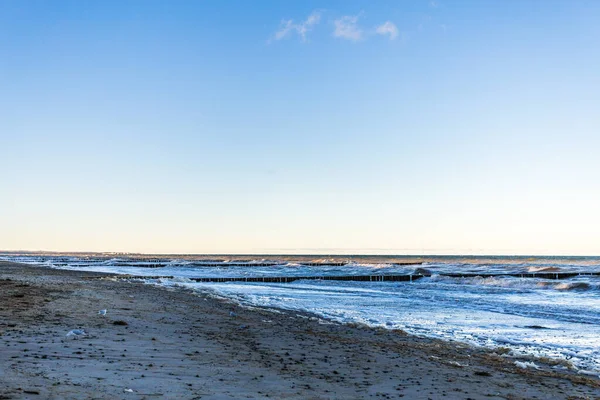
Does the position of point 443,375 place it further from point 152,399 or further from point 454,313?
point 454,313

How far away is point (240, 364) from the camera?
8.43 meters

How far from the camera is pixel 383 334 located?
44.9 feet

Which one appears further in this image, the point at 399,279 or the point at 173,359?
the point at 399,279

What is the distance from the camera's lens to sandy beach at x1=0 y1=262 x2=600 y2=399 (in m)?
6.45

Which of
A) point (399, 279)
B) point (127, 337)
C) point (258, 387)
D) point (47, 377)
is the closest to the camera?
point (47, 377)

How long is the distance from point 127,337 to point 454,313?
46.6 ft

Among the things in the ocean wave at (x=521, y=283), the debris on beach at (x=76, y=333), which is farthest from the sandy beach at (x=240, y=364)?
the ocean wave at (x=521, y=283)

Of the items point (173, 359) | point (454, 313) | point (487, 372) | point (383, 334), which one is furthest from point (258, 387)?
point (454, 313)

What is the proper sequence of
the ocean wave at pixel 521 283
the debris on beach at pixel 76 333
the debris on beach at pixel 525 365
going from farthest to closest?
the ocean wave at pixel 521 283 → the debris on beach at pixel 76 333 → the debris on beach at pixel 525 365

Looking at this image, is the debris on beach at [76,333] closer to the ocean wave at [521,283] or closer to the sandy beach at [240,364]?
the sandy beach at [240,364]

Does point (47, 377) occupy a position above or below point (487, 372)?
above

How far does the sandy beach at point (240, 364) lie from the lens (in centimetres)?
645

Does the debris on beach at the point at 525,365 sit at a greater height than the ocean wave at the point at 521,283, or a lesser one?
greater

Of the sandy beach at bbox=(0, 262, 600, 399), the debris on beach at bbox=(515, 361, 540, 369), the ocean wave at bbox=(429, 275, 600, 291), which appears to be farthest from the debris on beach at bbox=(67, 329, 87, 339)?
the ocean wave at bbox=(429, 275, 600, 291)
